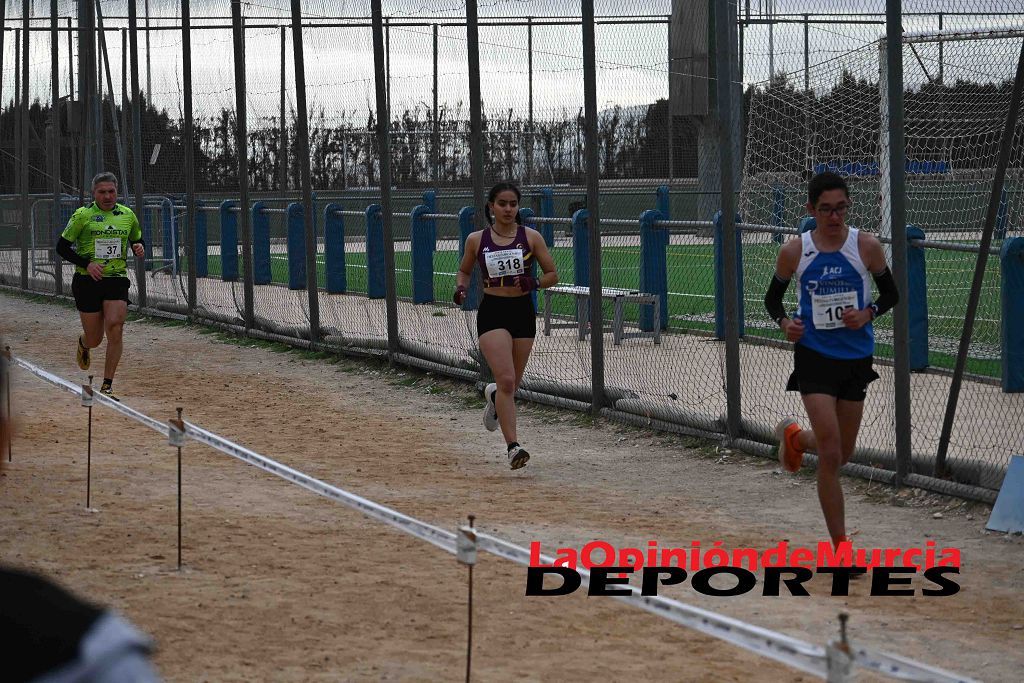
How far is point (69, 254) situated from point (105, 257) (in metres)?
0.35

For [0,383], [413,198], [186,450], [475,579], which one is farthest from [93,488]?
[413,198]

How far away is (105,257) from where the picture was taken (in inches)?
516

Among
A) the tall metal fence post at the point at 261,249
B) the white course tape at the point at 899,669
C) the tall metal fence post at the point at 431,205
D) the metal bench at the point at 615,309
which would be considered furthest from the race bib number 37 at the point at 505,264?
the tall metal fence post at the point at 261,249

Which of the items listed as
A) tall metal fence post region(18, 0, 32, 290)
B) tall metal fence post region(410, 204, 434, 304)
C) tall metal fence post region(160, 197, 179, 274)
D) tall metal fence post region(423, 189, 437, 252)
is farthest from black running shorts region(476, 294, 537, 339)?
tall metal fence post region(18, 0, 32, 290)

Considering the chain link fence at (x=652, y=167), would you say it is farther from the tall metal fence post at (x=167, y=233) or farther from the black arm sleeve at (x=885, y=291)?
the tall metal fence post at (x=167, y=233)

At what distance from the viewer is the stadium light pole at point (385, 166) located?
1452cm

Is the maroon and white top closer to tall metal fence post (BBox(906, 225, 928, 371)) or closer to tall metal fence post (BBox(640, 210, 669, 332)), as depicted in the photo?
tall metal fence post (BBox(906, 225, 928, 371))

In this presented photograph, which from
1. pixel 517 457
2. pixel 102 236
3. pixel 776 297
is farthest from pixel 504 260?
pixel 102 236

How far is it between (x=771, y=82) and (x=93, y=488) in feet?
22.1

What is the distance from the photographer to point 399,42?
49.5 ft

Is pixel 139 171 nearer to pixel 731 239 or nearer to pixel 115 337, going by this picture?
pixel 115 337

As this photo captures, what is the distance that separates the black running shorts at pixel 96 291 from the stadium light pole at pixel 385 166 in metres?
2.51

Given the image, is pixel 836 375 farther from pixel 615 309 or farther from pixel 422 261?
pixel 422 261

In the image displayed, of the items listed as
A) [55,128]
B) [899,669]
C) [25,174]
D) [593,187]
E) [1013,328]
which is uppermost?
[55,128]
